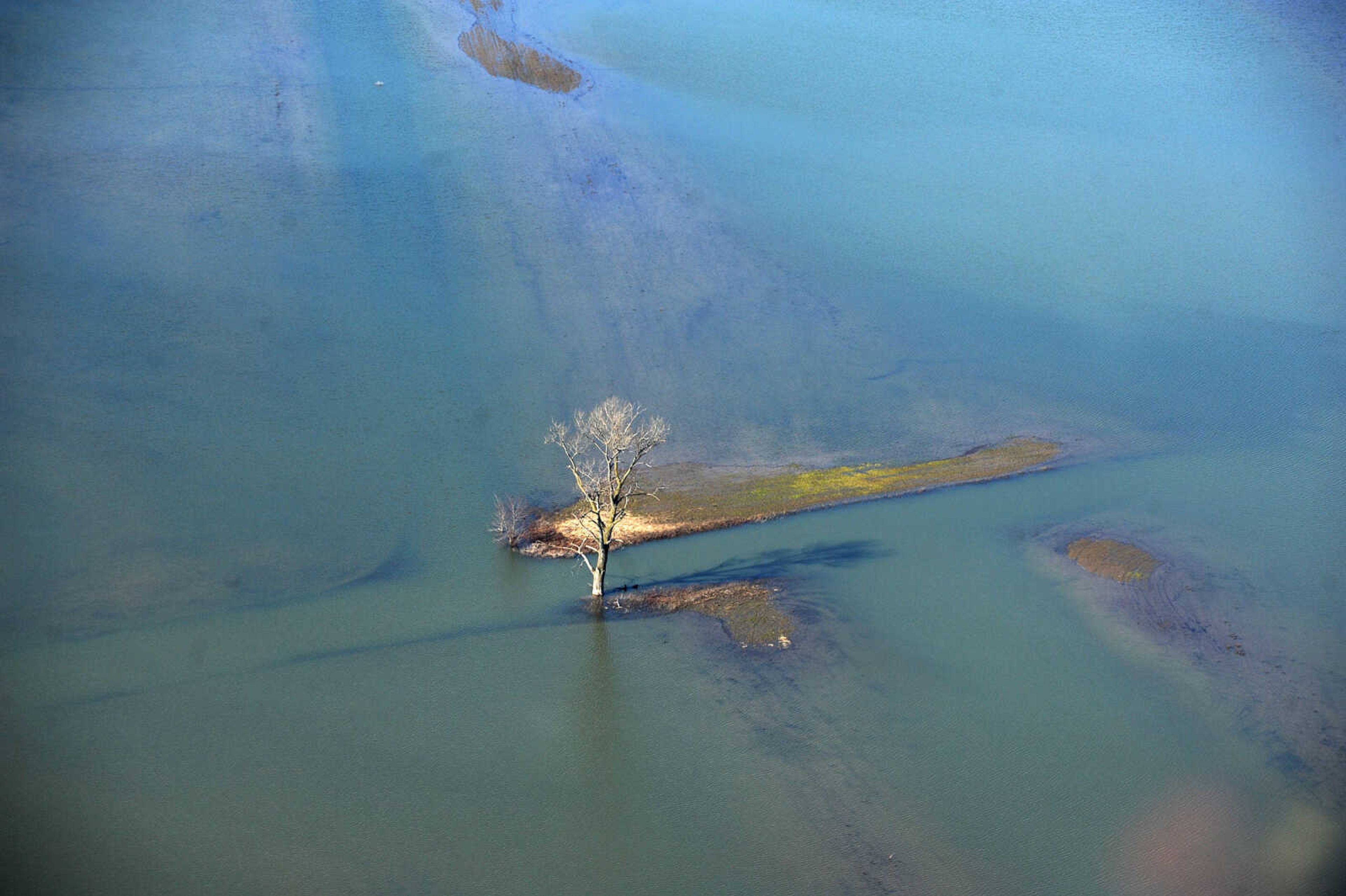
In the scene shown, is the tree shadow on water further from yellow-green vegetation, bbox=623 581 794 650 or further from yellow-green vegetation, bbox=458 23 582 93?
yellow-green vegetation, bbox=458 23 582 93

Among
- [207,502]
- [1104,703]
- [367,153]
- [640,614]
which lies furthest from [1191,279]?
[207,502]

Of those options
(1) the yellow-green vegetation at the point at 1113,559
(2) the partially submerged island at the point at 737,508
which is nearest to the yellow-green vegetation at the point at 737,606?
(2) the partially submerged island at the point at 737,508

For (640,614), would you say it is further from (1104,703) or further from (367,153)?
(367,153)

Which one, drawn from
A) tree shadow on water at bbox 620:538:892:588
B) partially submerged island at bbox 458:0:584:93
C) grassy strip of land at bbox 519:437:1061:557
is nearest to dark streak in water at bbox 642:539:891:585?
tree shadow on water at bbox 620:538:892:588

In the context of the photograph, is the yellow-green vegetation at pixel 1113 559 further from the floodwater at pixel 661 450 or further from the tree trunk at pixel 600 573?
the tree trunk at pixel 600 573

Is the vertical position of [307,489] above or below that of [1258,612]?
above

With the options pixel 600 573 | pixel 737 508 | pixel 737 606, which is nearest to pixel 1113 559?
pixel 737 508
